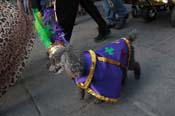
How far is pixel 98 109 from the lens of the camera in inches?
121

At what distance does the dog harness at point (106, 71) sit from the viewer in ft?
9.29

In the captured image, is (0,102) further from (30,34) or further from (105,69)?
(105,69)

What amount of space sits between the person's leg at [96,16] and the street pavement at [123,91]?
0.42ft

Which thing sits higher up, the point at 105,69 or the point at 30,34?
the point at 30,34

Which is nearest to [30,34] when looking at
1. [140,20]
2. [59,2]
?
[59,2]

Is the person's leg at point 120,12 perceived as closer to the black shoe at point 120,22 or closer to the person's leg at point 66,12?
the black shoe at point 120,22

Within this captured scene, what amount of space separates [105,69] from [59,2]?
128 cm

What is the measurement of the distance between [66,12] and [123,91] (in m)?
1.29

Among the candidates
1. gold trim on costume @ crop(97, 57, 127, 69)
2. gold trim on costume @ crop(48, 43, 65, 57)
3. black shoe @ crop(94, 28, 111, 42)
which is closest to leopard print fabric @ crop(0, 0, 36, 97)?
gold trim on costume @ crop(48, 43, 65, 57)

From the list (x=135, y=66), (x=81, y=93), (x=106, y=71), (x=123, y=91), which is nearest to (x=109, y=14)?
(x=135, y=66)

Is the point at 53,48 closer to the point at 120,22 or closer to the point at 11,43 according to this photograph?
the point at 11,43

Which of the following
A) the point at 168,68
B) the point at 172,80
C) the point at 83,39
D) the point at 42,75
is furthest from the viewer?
the point at 83,39

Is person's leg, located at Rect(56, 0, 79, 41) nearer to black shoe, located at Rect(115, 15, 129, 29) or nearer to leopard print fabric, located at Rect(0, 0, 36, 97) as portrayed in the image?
leopard print fabric, located at Rect(0, 0, 36, 97)

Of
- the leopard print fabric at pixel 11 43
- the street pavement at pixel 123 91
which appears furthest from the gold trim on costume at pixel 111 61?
the leopard print fabric at pixel 11 43
